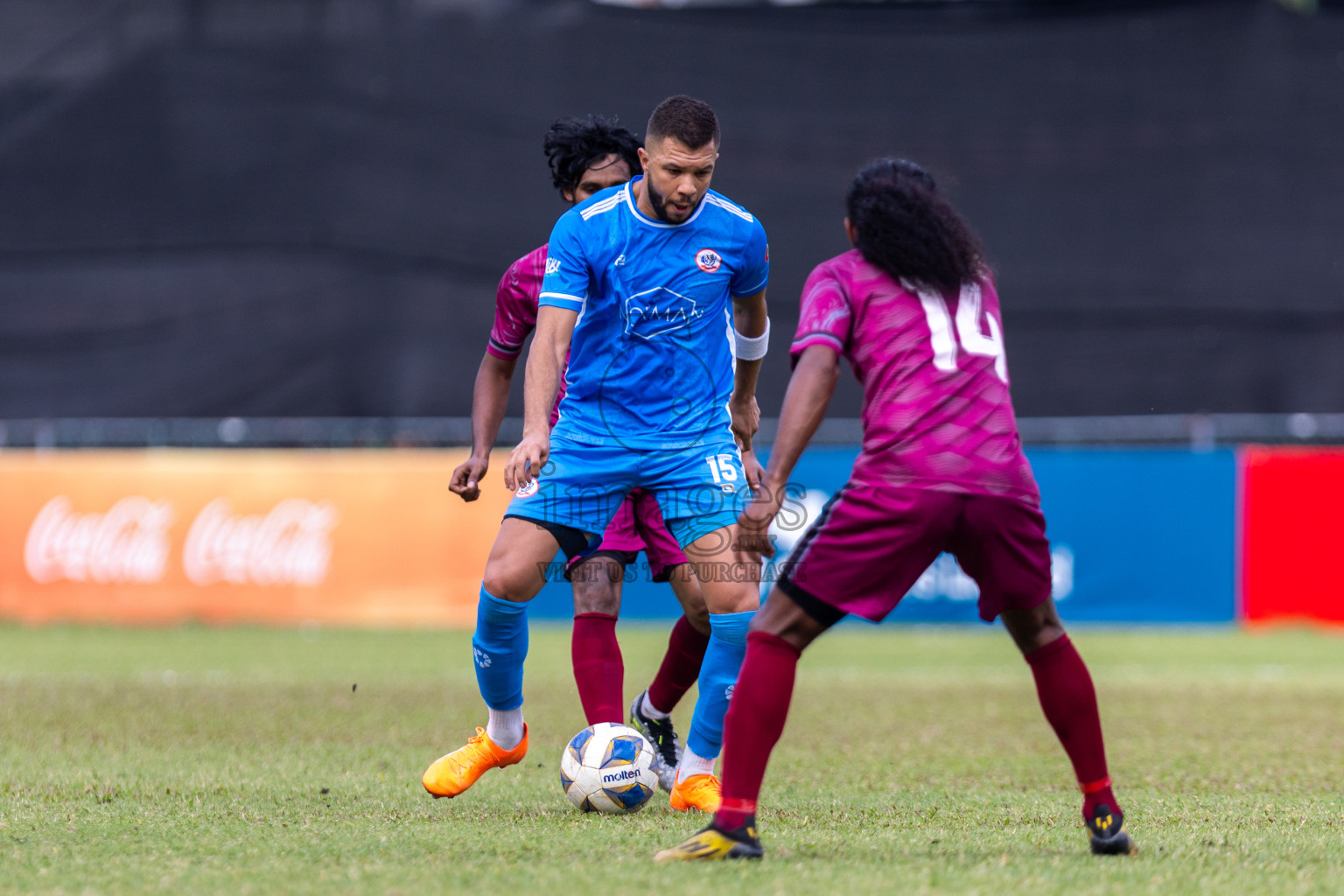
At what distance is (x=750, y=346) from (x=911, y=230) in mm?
A: 1413

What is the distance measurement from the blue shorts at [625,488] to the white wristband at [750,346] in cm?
42

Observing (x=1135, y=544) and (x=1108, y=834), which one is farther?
(x=1135, y=544)

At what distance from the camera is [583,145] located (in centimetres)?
576

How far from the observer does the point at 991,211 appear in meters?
16.7

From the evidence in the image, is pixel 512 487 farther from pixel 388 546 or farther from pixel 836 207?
pixel 836 207

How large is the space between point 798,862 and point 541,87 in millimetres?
14107

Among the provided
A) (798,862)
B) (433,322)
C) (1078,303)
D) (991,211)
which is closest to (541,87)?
(433,322)

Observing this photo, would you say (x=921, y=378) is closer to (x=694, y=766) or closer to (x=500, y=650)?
(x=694, y=766)

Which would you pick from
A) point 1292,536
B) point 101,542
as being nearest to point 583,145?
point 101,542

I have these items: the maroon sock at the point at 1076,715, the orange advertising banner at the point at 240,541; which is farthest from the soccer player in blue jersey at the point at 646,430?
the orange advertising banner at the point at 240,541

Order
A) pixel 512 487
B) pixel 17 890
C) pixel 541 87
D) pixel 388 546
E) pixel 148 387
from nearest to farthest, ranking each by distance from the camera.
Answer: pixel 17 890
pixel 512 487
pixel 388 546
pixel 148 387
pixel 541 87

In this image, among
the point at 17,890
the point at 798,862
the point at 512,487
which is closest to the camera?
the point at 17,890

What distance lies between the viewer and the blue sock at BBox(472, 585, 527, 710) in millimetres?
5133

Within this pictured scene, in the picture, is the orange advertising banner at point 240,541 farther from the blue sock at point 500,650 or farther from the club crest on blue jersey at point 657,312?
the club crest on blue jersey at point 657,312
